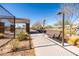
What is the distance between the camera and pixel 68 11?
15664 millimetres

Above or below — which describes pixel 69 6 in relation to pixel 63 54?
above

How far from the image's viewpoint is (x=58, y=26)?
2189 cm

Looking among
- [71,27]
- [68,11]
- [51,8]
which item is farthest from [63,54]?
[71,27]

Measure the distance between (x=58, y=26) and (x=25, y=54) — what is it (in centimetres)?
1346

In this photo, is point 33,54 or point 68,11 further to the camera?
point 68,11

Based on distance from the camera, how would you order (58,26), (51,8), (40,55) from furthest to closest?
(58,26) → (51,8) → (40,55)

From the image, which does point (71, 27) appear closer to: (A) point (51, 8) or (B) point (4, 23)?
(A) point (51, 8)

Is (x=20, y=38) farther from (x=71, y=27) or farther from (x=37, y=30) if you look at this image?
(x=37, y=30)

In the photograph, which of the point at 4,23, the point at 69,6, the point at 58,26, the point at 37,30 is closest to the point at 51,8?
the point at 69,6

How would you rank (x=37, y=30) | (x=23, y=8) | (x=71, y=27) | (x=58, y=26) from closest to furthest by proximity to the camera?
(x=23, y=8)
(x=71, y=27)
(x=58, y=26)
(x=37, y=30)

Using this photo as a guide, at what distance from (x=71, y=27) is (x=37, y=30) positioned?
1145 centimetres

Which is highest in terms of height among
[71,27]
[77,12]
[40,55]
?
[77,12]

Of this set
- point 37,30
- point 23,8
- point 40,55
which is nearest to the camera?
point 40,55

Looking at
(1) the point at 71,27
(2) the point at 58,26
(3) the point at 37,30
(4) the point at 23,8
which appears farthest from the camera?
(3) the point at 37,30
